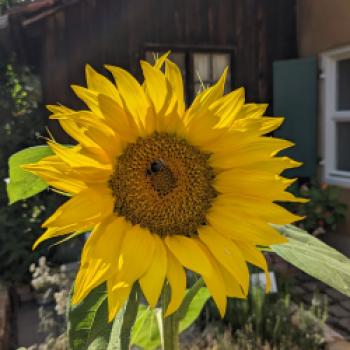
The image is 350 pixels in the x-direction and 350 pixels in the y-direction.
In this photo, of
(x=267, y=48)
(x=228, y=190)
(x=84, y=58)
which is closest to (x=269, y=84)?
(x=267, y=48)

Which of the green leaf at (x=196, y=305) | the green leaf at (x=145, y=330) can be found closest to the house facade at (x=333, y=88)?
the green leaf at (x=196, y=305)

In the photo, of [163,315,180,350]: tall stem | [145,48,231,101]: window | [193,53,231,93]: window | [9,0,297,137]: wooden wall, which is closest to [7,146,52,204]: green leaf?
[163,315,180,350]: tall stem

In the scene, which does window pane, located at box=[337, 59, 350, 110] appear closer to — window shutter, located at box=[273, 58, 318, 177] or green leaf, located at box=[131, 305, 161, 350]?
window shutter, located at box=[273, 58, 318, 177]

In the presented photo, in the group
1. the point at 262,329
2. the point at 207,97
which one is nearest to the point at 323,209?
the point at 262,329

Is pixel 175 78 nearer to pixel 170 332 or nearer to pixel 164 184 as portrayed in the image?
pixel 164 184

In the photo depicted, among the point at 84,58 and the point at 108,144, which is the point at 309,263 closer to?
the point at 108,144

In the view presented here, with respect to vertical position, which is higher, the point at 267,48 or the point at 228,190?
the point at 267,48
